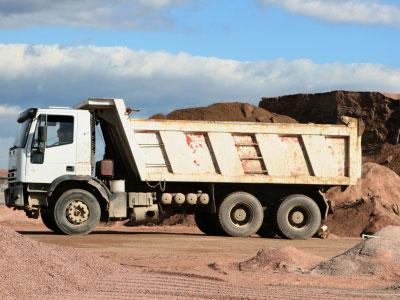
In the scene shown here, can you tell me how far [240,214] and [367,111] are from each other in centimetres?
1795

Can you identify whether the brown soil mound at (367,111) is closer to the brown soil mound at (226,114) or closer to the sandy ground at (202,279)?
the brown soil mound at (226,114)

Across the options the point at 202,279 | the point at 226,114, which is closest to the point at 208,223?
the point at 226,114

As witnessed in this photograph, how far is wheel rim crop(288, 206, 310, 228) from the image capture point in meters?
22.3

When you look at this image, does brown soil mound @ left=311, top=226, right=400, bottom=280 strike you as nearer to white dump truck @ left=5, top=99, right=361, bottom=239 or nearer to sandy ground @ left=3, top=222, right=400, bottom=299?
sandy ground @ left=3, top=222, right=400, bottom=299

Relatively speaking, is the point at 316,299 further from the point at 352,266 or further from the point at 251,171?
the point at 251,171

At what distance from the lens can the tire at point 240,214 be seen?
21.7 meters

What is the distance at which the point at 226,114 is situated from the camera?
27312mm

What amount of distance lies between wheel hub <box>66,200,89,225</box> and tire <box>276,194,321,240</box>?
15.3 ft

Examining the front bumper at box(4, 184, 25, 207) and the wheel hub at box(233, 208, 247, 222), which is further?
the wheel hub at box(233, 208, 247, 222)

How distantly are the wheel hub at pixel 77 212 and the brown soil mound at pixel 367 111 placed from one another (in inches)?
755

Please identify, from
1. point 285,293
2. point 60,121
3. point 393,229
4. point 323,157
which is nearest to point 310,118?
point 323,157

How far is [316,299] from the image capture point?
11.2 metres

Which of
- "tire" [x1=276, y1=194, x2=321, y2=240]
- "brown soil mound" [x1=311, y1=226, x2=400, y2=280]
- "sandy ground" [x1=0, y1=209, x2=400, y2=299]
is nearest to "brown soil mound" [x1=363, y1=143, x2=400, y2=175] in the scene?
"tire" [x1=276, y1=194, x2=321, y2=240]

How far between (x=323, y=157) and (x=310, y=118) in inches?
649
